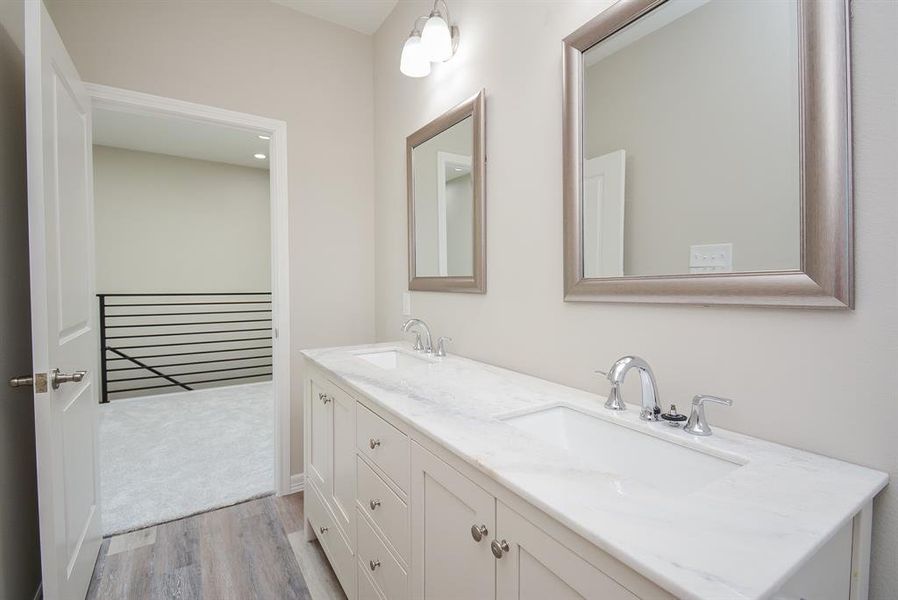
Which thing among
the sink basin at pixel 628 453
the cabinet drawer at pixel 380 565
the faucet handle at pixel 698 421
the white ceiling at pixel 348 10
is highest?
the white ceiling at pixel 348 10

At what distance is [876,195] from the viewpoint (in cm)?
72

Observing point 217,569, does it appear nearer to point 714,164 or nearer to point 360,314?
point 360,314

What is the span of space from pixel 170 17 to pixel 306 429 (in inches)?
84.0

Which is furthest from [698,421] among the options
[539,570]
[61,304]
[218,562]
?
[218,562]

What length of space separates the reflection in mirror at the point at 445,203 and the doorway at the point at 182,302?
4.51 feet

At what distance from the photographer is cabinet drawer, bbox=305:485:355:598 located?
1439mm

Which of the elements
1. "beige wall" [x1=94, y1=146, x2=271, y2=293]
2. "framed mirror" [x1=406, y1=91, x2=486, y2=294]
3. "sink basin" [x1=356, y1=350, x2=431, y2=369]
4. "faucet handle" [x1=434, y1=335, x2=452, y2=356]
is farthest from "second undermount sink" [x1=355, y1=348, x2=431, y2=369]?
"beige wall" [x1=94, y1=146, x2=271, y2=293]

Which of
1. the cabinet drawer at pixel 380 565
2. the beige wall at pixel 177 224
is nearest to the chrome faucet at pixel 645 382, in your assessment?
the cabinet drawer at pixel 380 565

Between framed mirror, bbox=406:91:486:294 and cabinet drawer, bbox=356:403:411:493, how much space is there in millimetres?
701

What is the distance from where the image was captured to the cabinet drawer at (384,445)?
1.05 metres

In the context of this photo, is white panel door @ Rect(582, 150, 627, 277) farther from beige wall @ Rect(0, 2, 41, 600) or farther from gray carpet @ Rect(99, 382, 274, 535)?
gray carpet @ Rect(99, 382, 274, 535)

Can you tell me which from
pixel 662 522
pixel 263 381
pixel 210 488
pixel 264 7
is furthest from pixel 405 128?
pixel 263 381

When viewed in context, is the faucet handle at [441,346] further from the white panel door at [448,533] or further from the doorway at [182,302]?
the doorway at [182,302]

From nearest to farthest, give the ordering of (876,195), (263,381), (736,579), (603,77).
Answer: (736,579) < (876,195) < (603,77) < (263,381)
